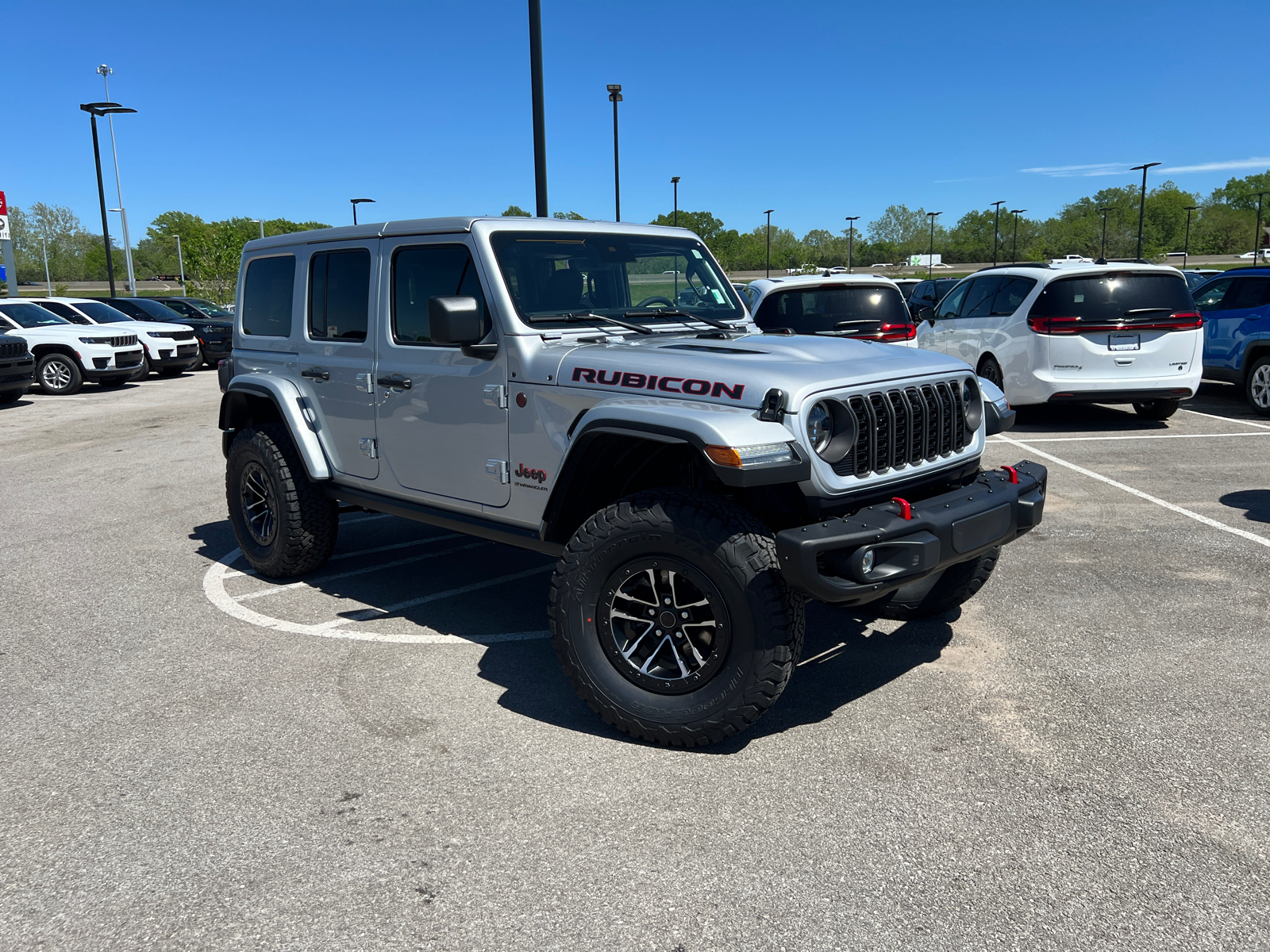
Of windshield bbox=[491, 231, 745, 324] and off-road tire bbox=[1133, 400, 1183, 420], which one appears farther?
off-road tire bbox=[1133, 400, 1183, 420]

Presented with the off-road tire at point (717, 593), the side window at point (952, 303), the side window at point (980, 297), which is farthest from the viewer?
the side window at point (952, 303)

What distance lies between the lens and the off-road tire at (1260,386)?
11.6 metres

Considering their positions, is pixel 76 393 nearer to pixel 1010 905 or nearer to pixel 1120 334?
pixel 1120 334

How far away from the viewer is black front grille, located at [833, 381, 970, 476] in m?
3.66

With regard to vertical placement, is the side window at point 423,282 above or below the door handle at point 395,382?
above

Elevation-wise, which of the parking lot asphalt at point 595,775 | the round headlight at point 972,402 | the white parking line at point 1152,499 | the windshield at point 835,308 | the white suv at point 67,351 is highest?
the windshield at point 835,308

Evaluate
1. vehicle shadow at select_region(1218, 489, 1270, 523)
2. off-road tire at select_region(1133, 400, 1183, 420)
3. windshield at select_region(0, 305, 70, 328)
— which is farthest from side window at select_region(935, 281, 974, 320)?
windshield at select_region(0, 305, 70, 328)

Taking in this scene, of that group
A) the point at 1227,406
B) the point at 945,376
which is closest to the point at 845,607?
the point at 945,376

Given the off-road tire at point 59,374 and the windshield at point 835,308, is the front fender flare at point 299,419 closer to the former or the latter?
the windshield at point 835,308

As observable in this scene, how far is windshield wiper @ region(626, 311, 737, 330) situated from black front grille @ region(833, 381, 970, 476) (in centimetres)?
121

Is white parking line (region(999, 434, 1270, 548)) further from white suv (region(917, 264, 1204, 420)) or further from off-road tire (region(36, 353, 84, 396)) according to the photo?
off-road tire (region(36, 353, 84, 396))

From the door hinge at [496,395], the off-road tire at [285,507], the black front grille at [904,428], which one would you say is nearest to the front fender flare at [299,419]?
the off-road tire at [285,507]

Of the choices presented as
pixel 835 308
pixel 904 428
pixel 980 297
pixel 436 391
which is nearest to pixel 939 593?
pixel 904 428

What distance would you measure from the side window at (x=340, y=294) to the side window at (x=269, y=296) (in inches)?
10.1
